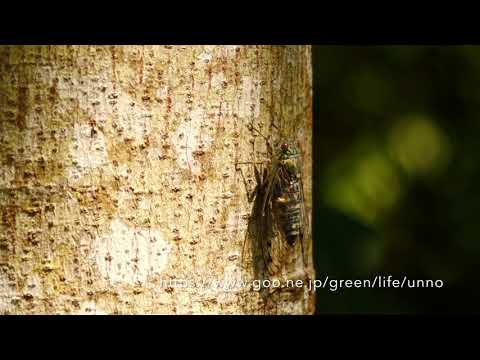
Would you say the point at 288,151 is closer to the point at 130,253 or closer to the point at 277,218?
the point at 277,218

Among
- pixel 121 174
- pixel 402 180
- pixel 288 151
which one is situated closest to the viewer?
pixel 121 174

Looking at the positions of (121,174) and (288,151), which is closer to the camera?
(121,174)

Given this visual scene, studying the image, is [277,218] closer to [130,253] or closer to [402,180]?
[130,253]

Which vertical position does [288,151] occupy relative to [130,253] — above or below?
above

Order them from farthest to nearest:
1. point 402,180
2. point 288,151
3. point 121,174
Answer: point 402,180, point 288,151, point 121,174

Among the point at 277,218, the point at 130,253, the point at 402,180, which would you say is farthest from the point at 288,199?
the point at 402,180

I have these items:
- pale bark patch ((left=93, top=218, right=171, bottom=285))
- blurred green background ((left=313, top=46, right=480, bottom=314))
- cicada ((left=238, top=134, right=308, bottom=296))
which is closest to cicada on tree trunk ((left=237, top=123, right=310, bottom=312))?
cicada ((left=238, top=134, right=308, bottom=296))

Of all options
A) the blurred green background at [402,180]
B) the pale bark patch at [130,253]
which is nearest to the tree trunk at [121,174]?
the pale bark patch at [130,253]
